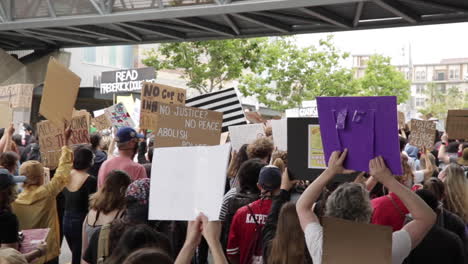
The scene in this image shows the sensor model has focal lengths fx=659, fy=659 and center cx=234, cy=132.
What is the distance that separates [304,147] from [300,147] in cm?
3

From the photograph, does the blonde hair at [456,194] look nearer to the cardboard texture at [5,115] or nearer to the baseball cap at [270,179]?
the baseball cap at [270,179]

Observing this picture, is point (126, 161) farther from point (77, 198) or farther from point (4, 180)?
point (4, 180)

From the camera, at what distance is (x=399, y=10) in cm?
1396

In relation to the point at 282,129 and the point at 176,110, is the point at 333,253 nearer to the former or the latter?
the point at 176,110

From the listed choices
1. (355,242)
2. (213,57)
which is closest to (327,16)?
(355,242)

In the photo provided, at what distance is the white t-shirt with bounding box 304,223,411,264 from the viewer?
12.4ft

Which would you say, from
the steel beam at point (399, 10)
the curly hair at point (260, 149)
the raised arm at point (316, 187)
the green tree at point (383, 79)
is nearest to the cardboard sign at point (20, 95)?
the curly hair at point (260, 149)

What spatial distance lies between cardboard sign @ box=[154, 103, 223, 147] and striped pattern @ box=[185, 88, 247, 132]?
3151 mm

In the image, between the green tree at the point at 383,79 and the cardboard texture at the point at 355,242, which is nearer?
the cardboard texture at the point at 355,242

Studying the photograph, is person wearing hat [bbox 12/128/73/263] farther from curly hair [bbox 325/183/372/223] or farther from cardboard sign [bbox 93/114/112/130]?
cardboard sign [bbox 93/114/112/130]

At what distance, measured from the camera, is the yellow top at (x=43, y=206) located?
6391 millimetres

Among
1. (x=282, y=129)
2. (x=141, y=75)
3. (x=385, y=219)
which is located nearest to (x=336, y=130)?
(x=385, y=219)

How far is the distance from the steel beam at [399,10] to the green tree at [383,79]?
63.3m

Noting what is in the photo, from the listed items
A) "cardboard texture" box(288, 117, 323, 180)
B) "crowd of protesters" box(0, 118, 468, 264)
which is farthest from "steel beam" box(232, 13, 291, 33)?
"cardboard texture" box(288, 117, 323, 180)
